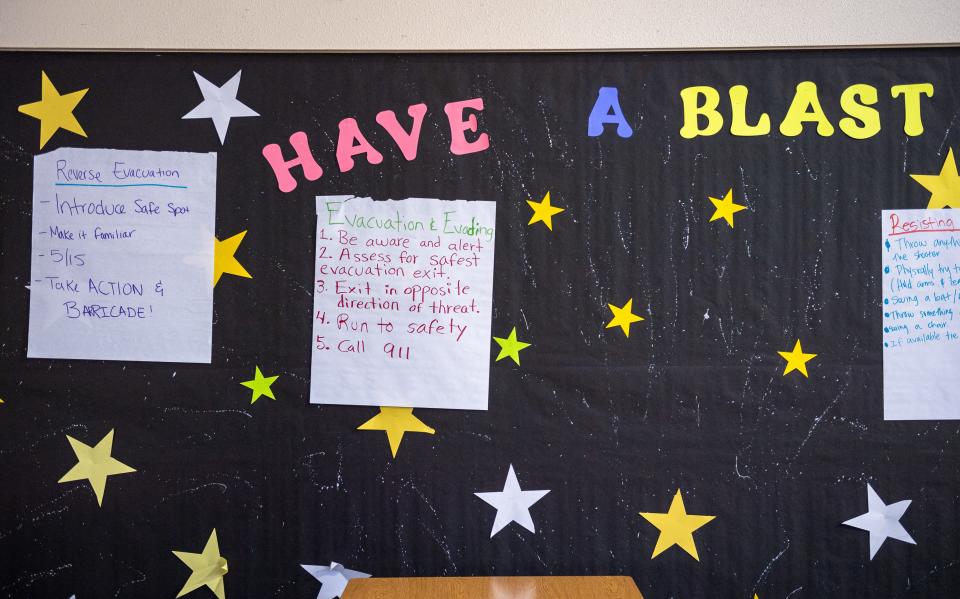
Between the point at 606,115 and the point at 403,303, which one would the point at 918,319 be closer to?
the point at 606,115

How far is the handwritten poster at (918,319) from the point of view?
1.91m

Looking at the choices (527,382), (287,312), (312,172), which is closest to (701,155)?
(527,382)

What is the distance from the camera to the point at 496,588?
5.60ft

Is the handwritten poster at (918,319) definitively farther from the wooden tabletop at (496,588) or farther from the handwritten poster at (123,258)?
the handwritten poster at (123,258)

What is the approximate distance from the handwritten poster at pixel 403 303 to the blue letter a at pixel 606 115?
1.20 feet

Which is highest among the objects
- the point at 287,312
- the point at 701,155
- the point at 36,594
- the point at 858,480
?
the point at 701,155

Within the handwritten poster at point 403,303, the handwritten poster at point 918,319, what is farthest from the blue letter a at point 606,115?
the handwritten poster at point 918,319

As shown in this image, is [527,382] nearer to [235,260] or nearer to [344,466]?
[344,466]

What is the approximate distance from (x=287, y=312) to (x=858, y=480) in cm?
166

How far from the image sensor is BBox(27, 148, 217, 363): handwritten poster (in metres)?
1.93

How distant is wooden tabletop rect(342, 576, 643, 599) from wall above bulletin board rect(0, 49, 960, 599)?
0.53ft

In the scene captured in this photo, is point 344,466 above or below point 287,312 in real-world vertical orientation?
below

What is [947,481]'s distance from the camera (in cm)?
191

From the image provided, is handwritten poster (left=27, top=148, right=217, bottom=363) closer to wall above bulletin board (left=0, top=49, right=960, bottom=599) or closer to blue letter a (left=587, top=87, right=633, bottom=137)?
wall above bulletin board (left=0, top=49, right=960, bottom=599)
